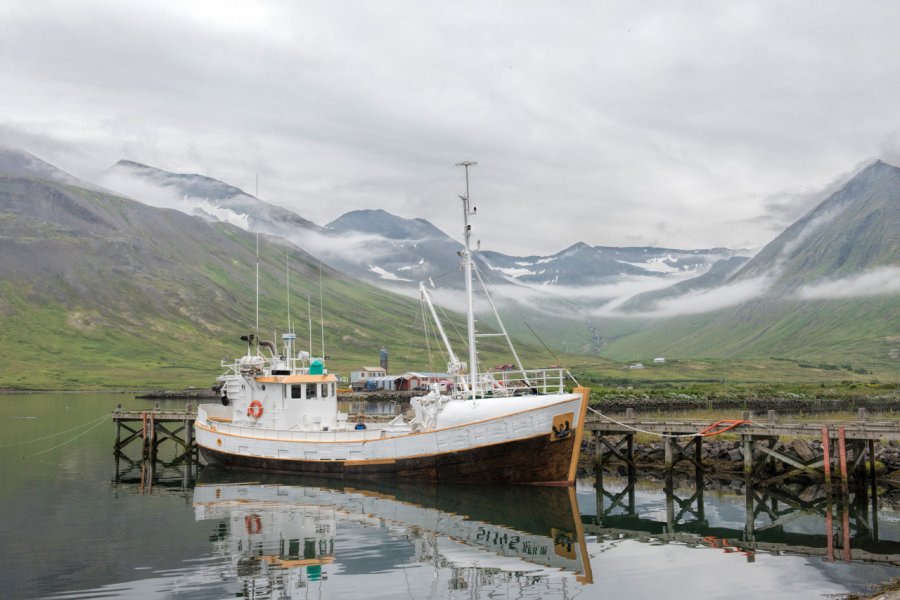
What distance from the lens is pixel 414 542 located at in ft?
120

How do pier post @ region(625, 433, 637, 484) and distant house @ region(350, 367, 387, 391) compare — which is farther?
distant house @ region(350, 367, 387, 391)

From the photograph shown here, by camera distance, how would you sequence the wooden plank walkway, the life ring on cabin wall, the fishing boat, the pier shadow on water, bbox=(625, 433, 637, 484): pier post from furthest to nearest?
the life ring on cabin wall < bbox=(625, 433, 637, 484): pier post < the fishing boat < the wooden plank walkway < the pier shadow on water

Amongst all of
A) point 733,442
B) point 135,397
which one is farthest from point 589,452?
point 135,397

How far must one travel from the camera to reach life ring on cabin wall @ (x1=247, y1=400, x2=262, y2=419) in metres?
57.9

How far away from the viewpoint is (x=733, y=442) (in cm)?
5428

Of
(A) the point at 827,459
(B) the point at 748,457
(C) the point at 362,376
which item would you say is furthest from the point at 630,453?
(C) the point at 362,376

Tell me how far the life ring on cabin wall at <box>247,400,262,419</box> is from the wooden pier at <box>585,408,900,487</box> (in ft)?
75.1

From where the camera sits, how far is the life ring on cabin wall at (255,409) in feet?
190

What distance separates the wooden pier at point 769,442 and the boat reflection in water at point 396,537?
888 cm

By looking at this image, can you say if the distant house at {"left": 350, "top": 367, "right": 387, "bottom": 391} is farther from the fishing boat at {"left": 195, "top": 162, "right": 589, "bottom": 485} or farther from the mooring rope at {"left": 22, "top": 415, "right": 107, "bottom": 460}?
the fishing boat at {"left": 195, "top": 162, "right": 589, "bottom": 485}

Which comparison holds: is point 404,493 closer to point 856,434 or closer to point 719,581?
point 719,581

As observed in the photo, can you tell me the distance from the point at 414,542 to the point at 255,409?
24891 mm

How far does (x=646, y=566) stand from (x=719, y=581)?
3.22 meters

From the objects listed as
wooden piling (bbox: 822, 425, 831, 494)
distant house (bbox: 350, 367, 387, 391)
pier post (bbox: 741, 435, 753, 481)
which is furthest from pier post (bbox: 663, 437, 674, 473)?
distant house (bbox: 350, 367, 387, 391)
